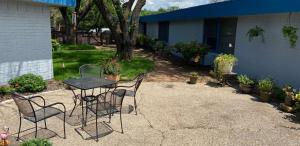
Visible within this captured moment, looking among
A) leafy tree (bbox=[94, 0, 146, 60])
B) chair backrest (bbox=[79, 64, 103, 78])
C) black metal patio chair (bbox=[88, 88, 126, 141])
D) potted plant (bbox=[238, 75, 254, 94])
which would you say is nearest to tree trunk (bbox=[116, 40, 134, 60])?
leafy tree (bbox=[94, 0, 146, 60])

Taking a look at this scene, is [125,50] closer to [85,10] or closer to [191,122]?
[191,122]

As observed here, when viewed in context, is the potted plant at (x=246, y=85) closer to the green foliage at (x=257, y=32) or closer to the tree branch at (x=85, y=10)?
the green foliage at (x=257, y=32)

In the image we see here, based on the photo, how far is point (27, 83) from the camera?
314 inches

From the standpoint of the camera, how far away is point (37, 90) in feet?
26.7

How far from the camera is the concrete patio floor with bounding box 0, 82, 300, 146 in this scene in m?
5.21

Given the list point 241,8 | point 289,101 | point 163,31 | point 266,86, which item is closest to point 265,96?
point 266,86

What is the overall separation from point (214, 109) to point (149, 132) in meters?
2.29

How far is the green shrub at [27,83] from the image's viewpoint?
792 centimetres

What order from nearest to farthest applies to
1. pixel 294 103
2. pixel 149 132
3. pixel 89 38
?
1. pixel 149 132
2. pixel 294 103
3. pixel 89 38

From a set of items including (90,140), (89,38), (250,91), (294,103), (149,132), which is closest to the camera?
(90,140)

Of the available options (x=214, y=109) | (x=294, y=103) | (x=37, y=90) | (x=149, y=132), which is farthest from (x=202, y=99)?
(x=37, y=90)

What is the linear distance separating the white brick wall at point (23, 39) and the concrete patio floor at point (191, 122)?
146 cm

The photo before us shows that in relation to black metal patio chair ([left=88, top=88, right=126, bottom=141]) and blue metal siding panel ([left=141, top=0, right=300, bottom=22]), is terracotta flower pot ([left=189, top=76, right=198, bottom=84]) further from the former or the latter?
black metal patio chair ([left=88, top=88, right=126, bottom=141])

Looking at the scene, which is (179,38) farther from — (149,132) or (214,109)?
(149,132)
